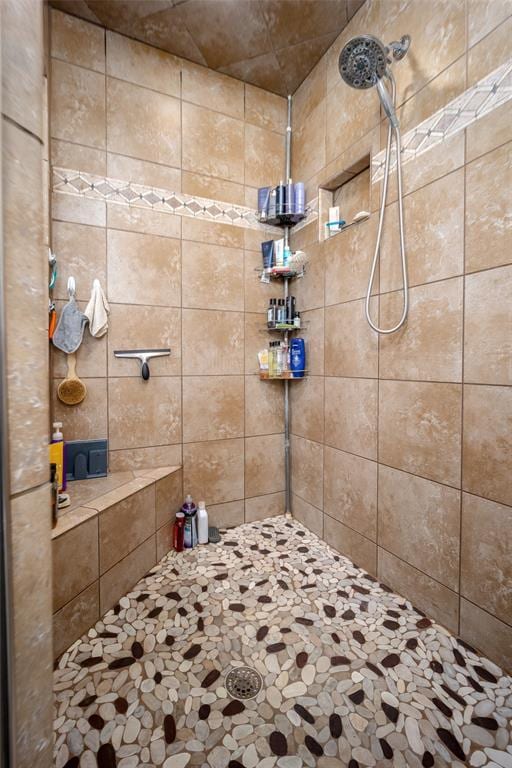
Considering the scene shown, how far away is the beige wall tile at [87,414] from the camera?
168 centimetres

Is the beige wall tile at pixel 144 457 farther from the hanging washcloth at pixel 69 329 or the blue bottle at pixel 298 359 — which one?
the blue bottle at pixel 298 359

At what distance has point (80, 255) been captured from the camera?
1.68 m

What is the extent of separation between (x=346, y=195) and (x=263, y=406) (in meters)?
1.29

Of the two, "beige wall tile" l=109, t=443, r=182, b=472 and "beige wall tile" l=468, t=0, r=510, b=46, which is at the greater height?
"beige wall tile" l=468, t=0, r=510, b=46

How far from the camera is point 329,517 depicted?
6.13ft

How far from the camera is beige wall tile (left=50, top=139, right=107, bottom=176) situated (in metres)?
1.63

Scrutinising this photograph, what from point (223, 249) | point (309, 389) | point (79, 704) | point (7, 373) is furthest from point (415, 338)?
point (79, 704)

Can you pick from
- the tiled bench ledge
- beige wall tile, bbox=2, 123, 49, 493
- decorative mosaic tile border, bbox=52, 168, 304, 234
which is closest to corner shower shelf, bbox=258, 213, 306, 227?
decorative mosaic tile border, bbox=52, 168, 304, 234

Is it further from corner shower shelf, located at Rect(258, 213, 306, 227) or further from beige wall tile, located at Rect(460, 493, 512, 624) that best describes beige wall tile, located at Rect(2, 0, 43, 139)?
corner shower shelf, located at Rect(258, 213, 306, 227)

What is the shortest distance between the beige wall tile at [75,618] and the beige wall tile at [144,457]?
0.59m

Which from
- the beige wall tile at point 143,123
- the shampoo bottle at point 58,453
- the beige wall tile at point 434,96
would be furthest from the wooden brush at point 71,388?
the beige wall tile at point 434,96

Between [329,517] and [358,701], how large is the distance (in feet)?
2.91

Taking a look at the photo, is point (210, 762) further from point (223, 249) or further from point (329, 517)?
point (223, 249)

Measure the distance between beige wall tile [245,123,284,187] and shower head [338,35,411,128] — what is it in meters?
0.86
